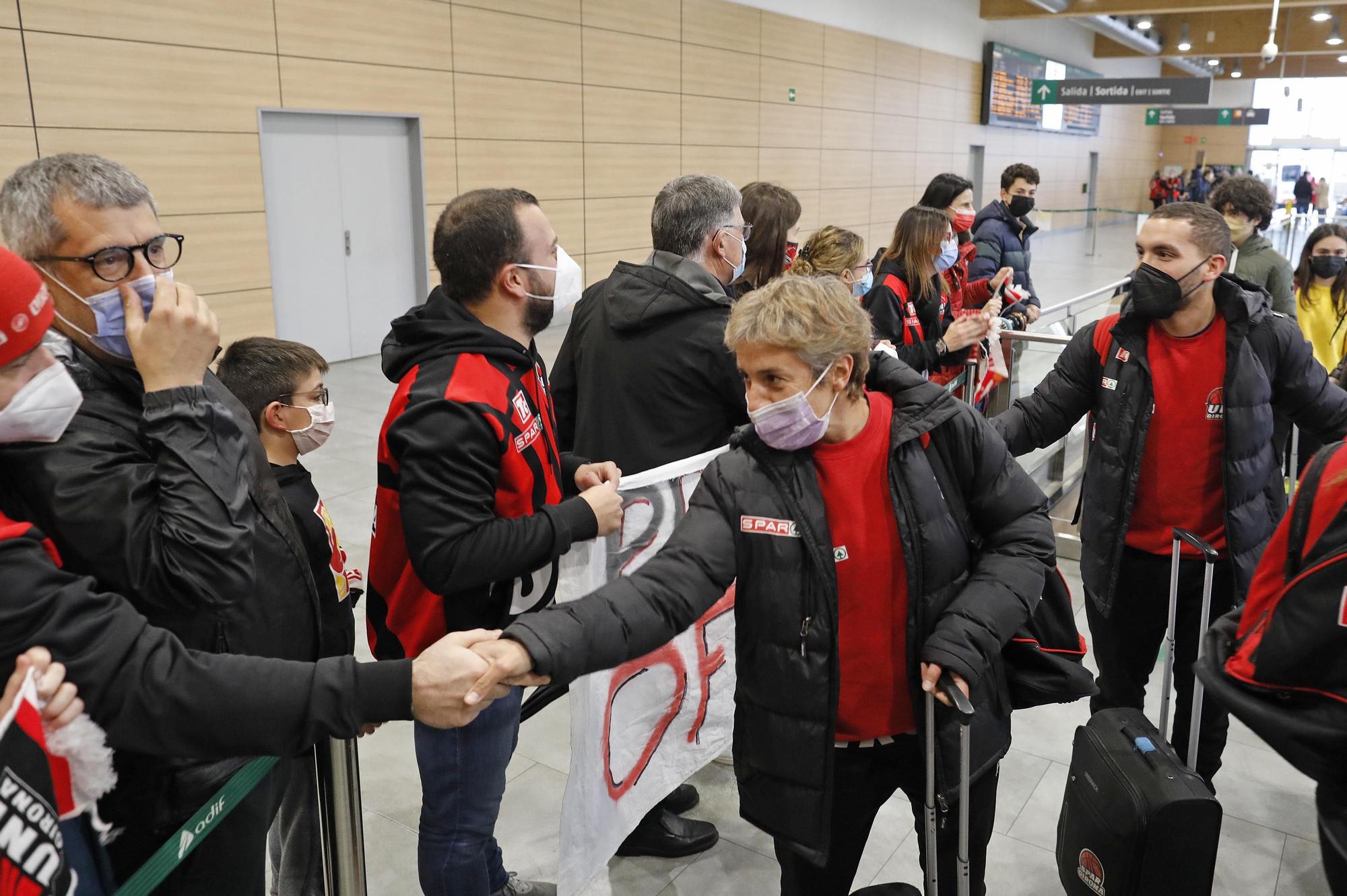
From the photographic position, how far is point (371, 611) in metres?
2.23

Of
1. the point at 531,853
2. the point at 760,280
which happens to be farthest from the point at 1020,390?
the point at 531,853

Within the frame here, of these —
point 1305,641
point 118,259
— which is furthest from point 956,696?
point 118,259

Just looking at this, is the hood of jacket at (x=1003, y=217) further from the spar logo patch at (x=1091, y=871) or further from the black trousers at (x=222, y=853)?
the black trousers at (x=222, y=853)

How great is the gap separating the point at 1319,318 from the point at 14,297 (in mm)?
5670

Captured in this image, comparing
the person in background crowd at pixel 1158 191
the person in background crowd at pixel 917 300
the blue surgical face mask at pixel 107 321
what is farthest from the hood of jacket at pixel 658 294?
the person in background crowd at pixel 1158 191

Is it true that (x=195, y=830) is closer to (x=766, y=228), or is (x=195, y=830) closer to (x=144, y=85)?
(x=766, y=228)

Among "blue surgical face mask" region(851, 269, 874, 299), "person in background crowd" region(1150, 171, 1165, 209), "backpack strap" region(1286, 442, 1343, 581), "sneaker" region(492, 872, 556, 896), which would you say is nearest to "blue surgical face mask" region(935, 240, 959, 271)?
"blue surgical face mask" region(851, 269, 874, 299)

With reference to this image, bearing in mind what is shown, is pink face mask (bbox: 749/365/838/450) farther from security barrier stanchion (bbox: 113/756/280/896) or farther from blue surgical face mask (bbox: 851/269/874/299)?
blue surgical face mask (bbox: 851/269/874/299)

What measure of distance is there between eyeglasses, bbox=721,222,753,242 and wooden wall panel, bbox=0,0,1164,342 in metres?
5.32

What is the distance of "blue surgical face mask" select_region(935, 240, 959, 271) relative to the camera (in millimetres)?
4699

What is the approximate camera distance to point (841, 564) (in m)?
1.83

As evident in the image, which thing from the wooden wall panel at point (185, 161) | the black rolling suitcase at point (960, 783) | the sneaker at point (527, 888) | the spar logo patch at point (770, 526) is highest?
the wooden wall panel at point (185, 161)

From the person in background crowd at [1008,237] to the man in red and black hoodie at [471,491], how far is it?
4.46 m

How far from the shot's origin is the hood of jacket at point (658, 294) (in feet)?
8.82
